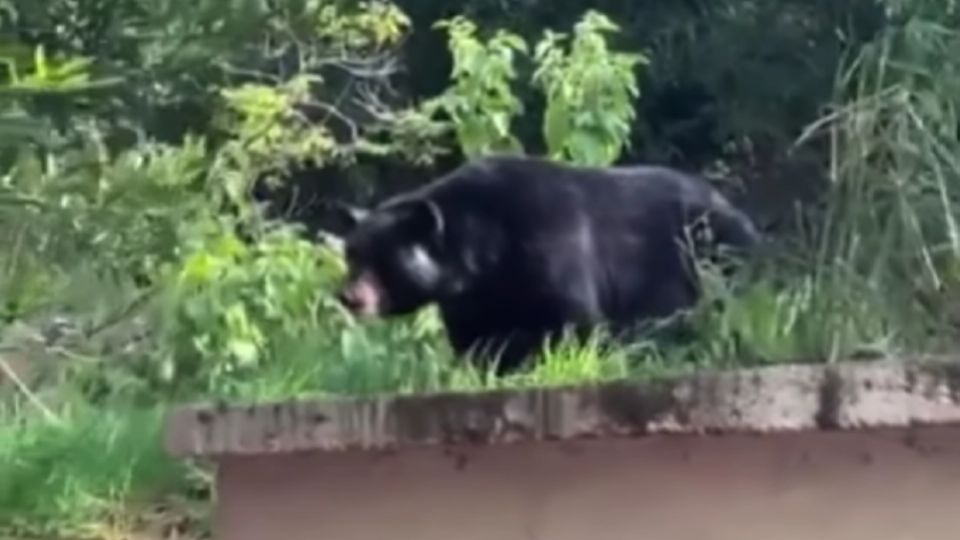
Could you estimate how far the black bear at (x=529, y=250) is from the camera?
6.79m

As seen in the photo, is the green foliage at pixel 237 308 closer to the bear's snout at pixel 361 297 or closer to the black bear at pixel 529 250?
the bear's snout at pixel 361 297

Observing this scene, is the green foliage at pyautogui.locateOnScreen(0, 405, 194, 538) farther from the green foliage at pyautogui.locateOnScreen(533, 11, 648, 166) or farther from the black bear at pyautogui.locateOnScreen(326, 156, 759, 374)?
the green foliage at pyautogui.locateOnScreen(533, 11, 648, 166)

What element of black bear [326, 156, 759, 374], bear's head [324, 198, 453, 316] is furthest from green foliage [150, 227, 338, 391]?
black bear [326, 156, 759, 374]

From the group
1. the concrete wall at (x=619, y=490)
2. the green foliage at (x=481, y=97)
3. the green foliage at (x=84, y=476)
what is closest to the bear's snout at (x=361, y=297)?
the green foliage at (x=481, y=97)

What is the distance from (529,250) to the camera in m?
6.90

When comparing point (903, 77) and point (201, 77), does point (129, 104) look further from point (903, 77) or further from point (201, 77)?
point (903, 77)

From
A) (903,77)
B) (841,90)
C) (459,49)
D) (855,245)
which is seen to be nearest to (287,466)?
(855,245)

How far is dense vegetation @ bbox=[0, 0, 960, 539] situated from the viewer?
167 inches

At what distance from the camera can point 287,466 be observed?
3.22 m

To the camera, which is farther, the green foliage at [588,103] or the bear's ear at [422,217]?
the green foliage at [588,103]

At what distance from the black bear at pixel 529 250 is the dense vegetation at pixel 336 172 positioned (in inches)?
5.5

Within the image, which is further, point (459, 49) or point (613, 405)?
point (459, 49)

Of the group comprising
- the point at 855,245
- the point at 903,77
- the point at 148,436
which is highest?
the point at 903,77

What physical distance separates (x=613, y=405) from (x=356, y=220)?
454 cm
